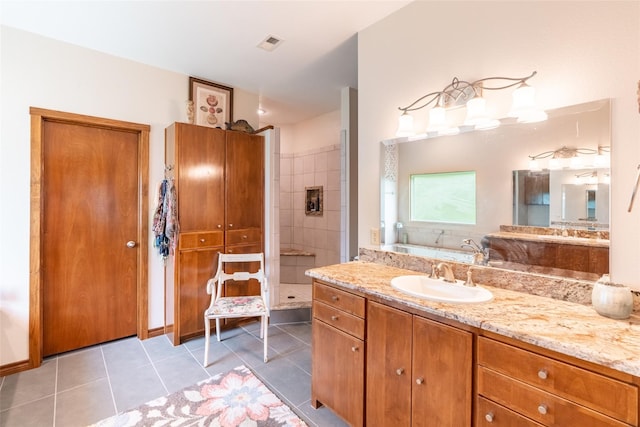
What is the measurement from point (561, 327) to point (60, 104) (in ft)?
11.9

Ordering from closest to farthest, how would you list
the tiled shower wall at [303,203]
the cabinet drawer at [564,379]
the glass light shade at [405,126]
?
the cabinet drawer at [564,379] < the glass light shade at [405,126] < the tiled shower wall at [303,203]

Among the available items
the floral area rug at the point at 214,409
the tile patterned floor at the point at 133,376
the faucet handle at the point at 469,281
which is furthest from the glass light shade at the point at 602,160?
the floral area rug at the point at 214,409

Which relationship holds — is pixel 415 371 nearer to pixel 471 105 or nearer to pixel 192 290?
pixel 471 105

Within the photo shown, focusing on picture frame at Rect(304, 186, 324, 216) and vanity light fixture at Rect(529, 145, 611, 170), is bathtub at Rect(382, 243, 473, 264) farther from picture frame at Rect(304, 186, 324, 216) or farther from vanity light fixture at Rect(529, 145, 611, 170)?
picture frame at Rect(304, 186, 324, 216)

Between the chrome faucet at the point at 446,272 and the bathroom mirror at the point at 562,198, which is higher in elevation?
the bathroom mirror at the point at 562,198

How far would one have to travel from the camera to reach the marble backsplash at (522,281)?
4.38 ft

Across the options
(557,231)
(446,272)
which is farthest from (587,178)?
(446,272)

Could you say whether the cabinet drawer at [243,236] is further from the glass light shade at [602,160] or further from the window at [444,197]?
the glass light shade at [602,160]

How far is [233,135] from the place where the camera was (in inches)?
122

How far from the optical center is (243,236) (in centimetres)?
320

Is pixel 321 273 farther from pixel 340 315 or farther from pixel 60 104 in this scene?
pixel 60 104

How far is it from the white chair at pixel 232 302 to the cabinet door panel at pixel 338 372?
0.80 m

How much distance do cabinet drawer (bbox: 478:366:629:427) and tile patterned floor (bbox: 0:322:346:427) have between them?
1053mm

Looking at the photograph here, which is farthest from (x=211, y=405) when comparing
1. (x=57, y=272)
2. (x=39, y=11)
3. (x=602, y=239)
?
(x=39, y=11)
